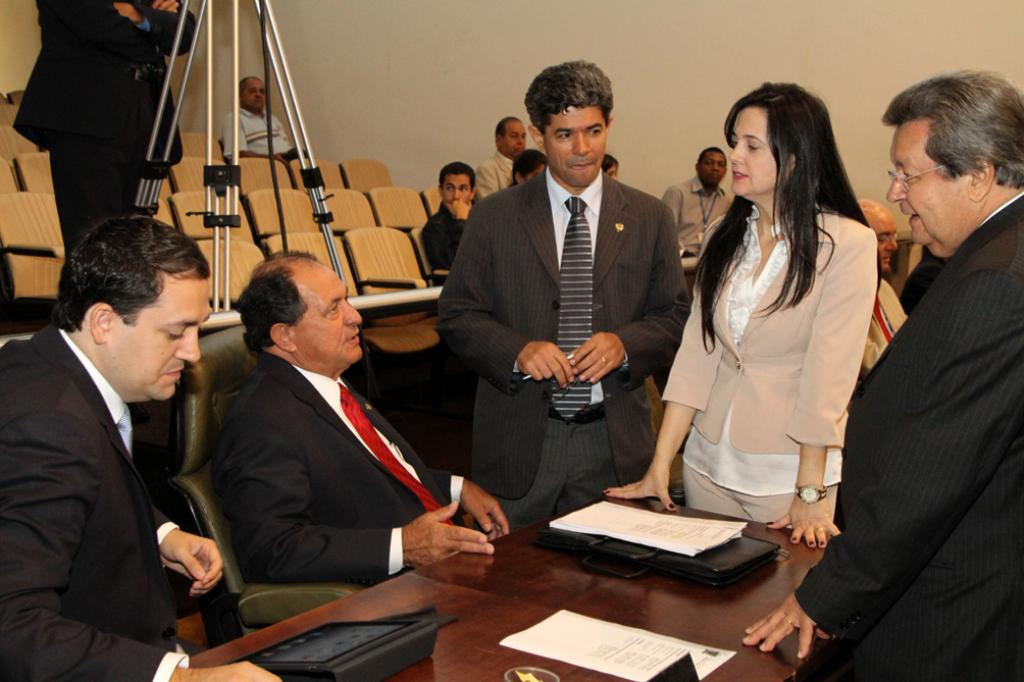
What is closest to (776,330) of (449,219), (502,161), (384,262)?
(384,262)

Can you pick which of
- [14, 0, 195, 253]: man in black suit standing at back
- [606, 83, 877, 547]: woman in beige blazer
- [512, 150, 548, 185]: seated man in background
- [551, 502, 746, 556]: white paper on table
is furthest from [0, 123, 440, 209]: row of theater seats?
[551, 502, 746, 556]: white paper on table

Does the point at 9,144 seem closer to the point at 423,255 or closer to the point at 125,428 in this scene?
the point at 423,255

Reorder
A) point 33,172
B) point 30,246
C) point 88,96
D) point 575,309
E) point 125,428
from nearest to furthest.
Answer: point 125,428 < point 575,309 < point 88,96 < point 30,246 < point 33,172

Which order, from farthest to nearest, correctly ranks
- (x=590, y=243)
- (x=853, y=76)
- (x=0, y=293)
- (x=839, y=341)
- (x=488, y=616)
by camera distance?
(x=853, y=76), (x=0, y=293), (x=590, y=243), (x=839, y=341), (x=488, y=616)

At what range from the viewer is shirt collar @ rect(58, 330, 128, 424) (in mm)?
1530

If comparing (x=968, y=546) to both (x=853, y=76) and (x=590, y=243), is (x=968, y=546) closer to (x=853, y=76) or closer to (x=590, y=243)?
(x=590, y=243)

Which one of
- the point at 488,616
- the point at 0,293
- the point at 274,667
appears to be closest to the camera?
the point at 274,667

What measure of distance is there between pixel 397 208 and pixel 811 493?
225 inches

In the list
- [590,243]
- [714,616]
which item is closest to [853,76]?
[590,243]

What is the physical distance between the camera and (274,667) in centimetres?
129

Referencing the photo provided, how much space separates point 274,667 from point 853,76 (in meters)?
6.93

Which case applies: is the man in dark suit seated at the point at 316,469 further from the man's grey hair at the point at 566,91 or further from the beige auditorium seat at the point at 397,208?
the beige auditorium seat at the point at 397,208

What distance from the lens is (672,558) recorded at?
1736 mm

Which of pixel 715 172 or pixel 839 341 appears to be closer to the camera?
pixel 839 341
